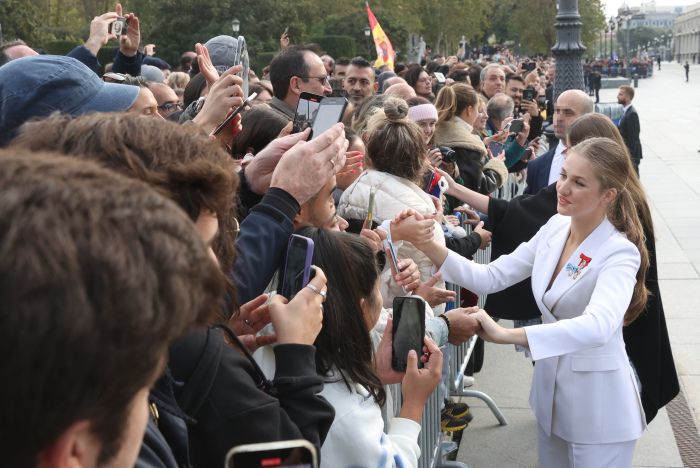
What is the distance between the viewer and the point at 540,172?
22.5 ft

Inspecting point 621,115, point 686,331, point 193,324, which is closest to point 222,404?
point 193,324

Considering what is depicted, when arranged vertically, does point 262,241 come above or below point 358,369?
above

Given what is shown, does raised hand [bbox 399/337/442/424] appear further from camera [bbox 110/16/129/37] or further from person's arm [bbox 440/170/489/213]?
camera [bbox 110/16/129/37]

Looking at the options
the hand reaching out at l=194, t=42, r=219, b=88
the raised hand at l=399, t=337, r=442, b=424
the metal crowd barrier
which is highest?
the hand reaching out at l=194, t=42, r=219, b=88

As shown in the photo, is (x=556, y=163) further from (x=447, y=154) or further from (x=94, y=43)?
(x=94, y=43)

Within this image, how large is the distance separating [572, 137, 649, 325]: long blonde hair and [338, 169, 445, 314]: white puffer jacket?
31.2 inches

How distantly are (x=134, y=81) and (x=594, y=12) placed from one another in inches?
2777

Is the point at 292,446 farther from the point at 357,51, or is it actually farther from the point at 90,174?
the point at 357,51

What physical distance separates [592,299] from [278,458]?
2533 mm

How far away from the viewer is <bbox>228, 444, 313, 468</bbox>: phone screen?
129 cm

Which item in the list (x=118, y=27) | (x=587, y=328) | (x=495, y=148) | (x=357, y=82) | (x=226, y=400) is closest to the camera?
(x=226, y=400)

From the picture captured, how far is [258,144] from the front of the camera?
4125mm

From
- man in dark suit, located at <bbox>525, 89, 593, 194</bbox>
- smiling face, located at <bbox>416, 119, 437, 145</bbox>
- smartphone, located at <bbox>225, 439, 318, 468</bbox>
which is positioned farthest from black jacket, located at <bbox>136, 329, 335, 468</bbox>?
man in dark suit, located at <bbox>525, 89, 593, 194</bbox>

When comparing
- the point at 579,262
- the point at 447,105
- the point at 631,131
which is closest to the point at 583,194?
the point at 579,262
